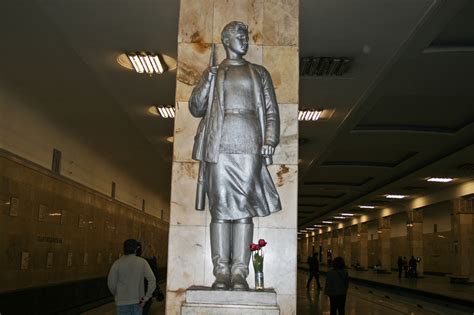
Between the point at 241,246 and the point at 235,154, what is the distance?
0.87 m

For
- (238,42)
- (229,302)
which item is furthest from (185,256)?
(238,42)

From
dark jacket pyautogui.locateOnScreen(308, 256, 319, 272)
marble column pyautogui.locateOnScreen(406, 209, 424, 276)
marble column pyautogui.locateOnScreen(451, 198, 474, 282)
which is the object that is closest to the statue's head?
dark jacket pyautogui.locateOnScreen(308, 256, 319, 272)

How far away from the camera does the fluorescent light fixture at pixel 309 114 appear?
1337 cm

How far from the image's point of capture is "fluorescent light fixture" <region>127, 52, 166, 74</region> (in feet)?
32.6

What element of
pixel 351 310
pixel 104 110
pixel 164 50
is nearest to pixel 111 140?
pixel 104 110

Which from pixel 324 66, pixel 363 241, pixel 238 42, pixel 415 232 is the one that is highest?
pixel 324 66

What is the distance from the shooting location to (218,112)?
5383 mm

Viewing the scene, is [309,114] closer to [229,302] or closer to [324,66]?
[324,66]

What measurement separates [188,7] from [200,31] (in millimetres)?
348

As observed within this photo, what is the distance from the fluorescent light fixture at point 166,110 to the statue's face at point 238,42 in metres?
7.56

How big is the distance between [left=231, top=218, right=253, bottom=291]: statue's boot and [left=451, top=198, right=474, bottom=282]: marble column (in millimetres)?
22741

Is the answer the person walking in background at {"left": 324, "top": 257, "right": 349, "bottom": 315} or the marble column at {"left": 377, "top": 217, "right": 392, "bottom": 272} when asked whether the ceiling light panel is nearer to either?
the person walking in background at {"left": 324, "top": 257, "right": 349, "bottom": 315}

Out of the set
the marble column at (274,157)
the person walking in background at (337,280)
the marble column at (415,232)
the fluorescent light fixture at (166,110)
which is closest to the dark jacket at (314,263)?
the marble column at (415,232)

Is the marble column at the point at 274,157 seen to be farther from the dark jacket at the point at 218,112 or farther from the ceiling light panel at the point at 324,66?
the ceiling light panel at the point at 324,66
